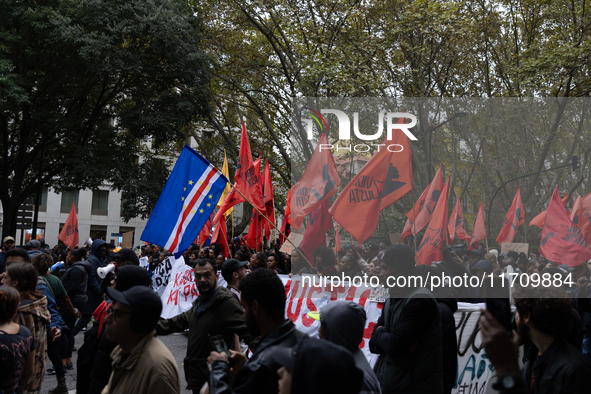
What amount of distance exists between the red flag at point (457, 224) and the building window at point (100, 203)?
3663 cm

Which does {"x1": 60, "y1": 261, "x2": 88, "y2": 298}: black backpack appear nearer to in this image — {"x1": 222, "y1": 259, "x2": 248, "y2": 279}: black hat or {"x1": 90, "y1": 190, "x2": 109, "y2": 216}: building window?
{"x1": 222, "y1": 259, "x2": 248, "y2": 279}: black hat

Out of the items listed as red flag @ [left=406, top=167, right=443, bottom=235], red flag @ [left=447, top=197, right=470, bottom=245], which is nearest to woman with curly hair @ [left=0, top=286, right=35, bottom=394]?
red flag @ [left=406, top=167, right=443, bottom=235]

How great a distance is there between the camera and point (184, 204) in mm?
7973

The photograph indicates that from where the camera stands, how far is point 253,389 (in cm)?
234

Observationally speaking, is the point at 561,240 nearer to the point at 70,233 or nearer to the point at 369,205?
the point at 369,205

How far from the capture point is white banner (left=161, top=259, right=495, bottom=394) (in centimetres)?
559

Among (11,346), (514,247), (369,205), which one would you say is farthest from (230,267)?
(514,247)

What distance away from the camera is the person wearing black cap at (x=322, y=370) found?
1.80 metres

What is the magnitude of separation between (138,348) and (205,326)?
1.60 metres

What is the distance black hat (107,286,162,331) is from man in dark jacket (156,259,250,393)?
4.88 ft

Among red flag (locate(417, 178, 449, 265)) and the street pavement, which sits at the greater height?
red flag (locate(417, 178, 449, 265))

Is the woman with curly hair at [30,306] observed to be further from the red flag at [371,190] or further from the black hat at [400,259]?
the red flag at [371,190]

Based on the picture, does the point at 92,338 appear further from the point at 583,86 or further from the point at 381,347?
the point at 583,86

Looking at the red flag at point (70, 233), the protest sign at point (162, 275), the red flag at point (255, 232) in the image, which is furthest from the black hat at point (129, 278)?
the red flag at point (70, 233)
